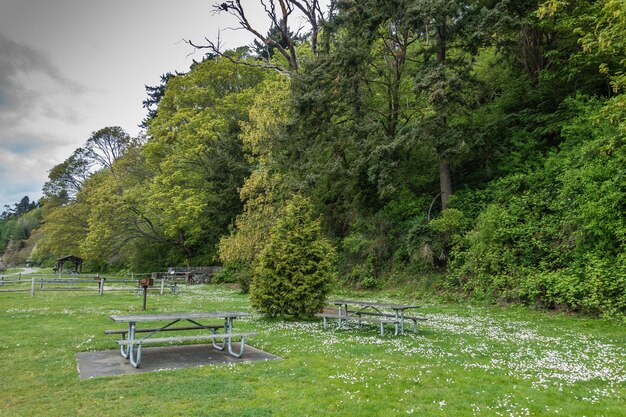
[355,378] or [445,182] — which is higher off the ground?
[445,182]

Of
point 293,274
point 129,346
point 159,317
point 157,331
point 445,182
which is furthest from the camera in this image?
point 445,182

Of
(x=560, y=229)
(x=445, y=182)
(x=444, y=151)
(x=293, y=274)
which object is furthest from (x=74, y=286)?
(x=560, y=229)

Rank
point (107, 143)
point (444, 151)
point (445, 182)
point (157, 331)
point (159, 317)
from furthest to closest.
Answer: point (107, 143) < point (445, 182) < point (444, 151) < point (157, 331) < point (159, 317)

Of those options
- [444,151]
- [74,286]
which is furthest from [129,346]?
[74,286]

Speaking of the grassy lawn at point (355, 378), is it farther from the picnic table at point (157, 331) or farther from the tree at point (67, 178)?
the tree at point (67, 178)

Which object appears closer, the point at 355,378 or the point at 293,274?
the point at 355,378

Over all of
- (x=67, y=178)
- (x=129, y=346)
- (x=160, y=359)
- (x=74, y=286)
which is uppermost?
(x=67, y=178)

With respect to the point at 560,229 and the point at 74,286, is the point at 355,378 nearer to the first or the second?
the point at 560,229

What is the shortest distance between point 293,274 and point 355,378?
6.01 meters

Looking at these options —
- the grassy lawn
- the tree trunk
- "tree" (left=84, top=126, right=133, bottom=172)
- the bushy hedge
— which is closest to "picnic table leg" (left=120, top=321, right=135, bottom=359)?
the grassy lawn

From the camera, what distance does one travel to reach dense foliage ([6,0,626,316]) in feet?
41.5

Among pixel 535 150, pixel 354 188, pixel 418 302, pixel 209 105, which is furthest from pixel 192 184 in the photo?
pixel 535 150

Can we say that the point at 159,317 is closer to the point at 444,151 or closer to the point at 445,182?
the point at 444,151

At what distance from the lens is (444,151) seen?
17469 mm
